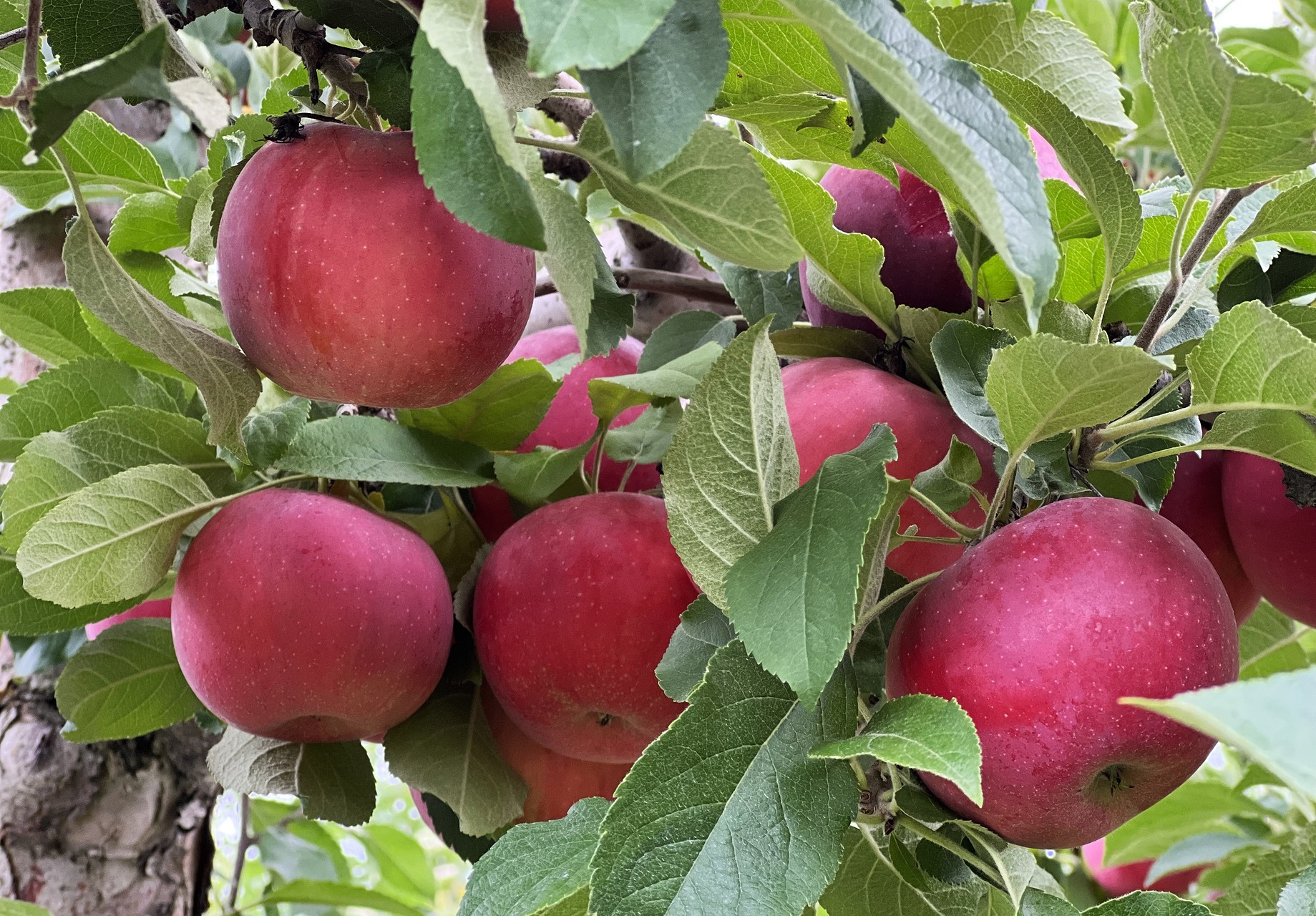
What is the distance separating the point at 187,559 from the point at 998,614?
45cm

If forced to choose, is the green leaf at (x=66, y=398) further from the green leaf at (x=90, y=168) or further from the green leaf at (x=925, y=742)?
the green leaf at (x=925, y=742)

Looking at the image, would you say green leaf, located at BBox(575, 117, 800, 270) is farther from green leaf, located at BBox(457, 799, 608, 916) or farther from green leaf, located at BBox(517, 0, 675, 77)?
green leaf, located at BBox(457, 799, 608, 916)

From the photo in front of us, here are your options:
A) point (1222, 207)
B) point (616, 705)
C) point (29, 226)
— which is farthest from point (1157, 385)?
point (29, 226)

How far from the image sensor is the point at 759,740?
47 centimetres

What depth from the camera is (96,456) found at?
0.66 m

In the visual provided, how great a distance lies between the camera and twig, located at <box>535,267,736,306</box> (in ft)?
2.93

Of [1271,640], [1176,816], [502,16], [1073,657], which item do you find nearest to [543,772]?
[1073,657]

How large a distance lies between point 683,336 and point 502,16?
13.3 inches

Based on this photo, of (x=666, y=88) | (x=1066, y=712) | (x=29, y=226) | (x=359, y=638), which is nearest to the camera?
(x=666, y=88)

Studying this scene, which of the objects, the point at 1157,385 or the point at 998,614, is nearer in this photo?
the point at 998,614

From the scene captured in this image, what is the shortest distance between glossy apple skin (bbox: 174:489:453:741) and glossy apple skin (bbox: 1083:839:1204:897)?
1.19m

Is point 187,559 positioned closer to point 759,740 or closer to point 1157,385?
point 759,740

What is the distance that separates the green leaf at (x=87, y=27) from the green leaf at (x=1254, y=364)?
18.5 inches

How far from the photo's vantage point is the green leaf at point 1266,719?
227 mm
